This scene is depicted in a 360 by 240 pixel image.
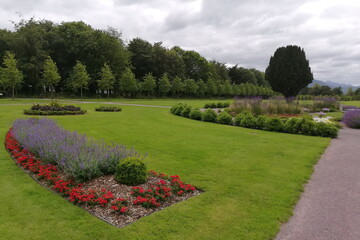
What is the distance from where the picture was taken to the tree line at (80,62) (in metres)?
41.0

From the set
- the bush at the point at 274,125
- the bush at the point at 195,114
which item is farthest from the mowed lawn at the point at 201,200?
the bush at the point at 195,114

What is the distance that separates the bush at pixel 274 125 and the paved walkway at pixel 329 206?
5.52m

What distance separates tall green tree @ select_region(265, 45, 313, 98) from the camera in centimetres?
3075

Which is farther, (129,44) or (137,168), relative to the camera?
(129,44)

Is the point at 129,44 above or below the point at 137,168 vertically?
above

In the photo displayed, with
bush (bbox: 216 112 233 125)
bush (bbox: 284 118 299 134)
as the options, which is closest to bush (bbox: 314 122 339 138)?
bush (bbox: 284 118 299 134)

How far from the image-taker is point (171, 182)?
5.41 m

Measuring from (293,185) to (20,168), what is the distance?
647 centimetres

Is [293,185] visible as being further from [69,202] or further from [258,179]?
[69,202]

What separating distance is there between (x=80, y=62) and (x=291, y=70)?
33.7 meters

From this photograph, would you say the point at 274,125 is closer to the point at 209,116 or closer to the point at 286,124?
the point at 286,124

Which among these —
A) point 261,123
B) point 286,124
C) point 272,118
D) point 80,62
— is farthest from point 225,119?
point 80,62

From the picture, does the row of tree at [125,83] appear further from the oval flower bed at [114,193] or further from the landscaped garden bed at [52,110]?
the oval flower bed at [114,193]

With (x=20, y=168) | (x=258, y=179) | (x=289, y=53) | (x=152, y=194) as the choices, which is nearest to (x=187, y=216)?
(x=152, y=194)
